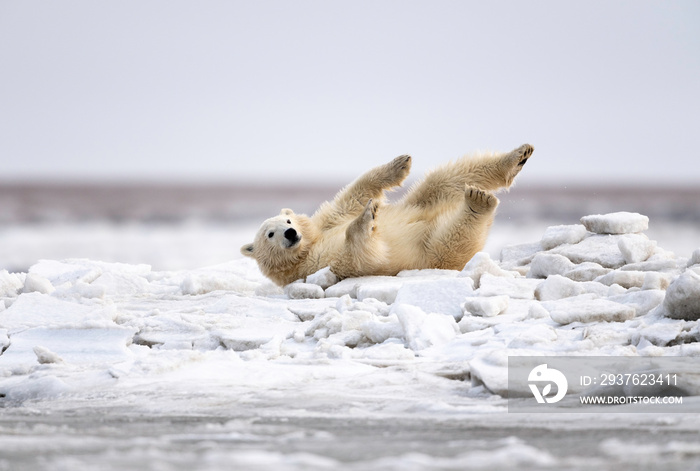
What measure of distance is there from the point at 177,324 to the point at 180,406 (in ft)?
4.90

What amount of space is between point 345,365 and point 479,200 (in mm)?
2331

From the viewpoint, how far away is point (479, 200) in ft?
16.1

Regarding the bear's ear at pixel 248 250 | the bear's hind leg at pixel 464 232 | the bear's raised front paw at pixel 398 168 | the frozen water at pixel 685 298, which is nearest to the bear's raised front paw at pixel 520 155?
the bear's hind leg at pixel 464 232

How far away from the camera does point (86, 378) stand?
2.80 metres

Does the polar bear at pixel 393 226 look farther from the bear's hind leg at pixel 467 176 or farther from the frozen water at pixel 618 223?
the frozen water at pixel 618 223

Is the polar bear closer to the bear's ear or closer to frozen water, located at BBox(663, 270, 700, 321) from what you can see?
the bear's ear

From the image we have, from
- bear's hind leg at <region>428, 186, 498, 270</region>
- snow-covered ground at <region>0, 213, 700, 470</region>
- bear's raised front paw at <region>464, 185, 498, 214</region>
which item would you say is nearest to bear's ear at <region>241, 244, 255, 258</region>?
snow-covered ground at <region>0, 213, 700, 470</region>

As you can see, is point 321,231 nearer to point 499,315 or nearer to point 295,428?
point 499,315

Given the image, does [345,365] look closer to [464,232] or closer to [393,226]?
[464,232]

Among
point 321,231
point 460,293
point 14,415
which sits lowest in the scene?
point 14,415

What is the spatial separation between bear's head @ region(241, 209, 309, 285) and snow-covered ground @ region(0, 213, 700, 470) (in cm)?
17

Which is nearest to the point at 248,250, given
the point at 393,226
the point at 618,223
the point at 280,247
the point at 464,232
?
the point at 280,247

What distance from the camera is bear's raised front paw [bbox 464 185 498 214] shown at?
4.89 m

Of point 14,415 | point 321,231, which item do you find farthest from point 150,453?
point 321,231
